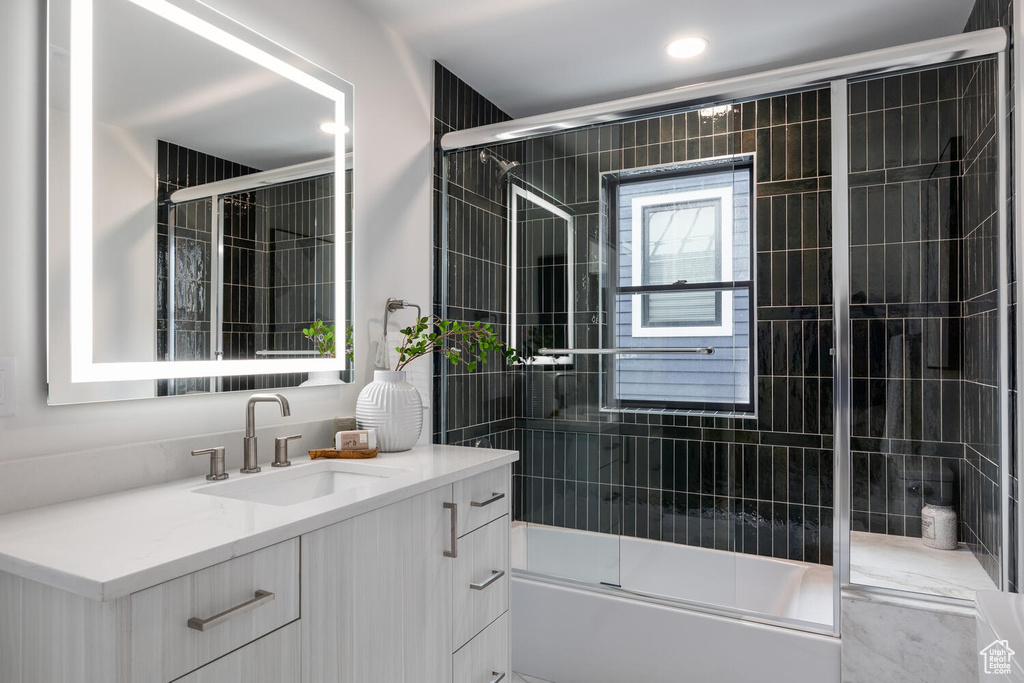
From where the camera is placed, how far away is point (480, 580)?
5.47 ft

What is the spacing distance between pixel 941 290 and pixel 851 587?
94 cm

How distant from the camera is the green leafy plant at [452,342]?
207cm

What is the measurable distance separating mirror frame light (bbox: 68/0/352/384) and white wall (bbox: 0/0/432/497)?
0.19ft

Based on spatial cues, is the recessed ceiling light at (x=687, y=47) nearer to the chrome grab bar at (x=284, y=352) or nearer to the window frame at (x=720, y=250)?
the window frame at (x=720, y=250)

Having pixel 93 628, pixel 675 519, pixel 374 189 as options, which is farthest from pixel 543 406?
pixel 93 628

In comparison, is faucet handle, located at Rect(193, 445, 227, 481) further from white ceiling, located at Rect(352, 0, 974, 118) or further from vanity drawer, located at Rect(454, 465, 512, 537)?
white ceiling, located at Rect(352, 0, 974, 118)

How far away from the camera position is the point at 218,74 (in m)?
1.65

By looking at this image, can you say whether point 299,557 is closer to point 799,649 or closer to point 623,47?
point 799,649

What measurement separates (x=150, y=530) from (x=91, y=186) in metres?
0.80

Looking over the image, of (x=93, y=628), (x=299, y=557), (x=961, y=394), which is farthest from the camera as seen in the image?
(x=961, y=394)

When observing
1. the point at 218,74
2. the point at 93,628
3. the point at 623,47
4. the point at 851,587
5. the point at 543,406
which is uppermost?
the point at 623,47

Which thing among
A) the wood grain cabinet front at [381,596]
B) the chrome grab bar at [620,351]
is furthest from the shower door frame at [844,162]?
the wood grain cabinet front at [381,596]

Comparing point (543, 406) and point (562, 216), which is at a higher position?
point (562, 216)

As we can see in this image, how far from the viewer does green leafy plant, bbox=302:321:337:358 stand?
1.91m
